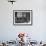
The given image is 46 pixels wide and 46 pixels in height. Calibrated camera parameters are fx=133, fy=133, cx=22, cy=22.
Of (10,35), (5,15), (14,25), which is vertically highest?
(5,15)

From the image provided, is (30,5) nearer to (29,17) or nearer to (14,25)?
(29,17)

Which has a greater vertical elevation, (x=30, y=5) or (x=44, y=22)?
(x=30, y=5)

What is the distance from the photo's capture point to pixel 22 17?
4883 mm

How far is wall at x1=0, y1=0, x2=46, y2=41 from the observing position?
4.83 meters

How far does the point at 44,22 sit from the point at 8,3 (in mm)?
1497

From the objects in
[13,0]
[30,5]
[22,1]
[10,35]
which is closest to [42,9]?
[30,5]

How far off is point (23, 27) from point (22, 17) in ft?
1.21

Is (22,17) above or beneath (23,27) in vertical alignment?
above

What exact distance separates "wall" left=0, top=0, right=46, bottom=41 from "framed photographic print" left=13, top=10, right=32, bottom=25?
11 centimetres

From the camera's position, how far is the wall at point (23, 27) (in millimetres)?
4828

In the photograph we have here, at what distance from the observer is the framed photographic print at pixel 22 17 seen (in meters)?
4.86

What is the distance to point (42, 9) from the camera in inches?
191

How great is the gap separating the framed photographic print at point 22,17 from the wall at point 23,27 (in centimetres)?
11

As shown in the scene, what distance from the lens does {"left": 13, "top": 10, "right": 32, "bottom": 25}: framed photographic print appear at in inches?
191
